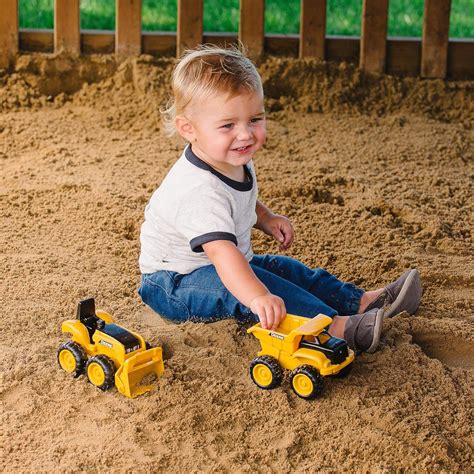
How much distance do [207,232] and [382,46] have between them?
304cm

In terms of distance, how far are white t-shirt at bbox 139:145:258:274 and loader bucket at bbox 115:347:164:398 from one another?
0.37 metres

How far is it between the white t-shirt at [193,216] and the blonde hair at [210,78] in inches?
8.1

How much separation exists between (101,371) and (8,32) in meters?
3.41

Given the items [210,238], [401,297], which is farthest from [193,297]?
[401,297]

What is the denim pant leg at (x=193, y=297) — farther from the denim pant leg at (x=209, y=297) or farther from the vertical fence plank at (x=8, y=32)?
the vertical fence plank at (x=8, y=32)

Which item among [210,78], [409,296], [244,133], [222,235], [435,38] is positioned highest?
[435,38]

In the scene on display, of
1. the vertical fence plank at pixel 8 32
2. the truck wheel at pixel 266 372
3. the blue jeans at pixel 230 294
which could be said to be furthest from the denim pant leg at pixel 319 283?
the vertical fence plank at pixel 8 32

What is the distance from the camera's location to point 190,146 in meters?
2.79

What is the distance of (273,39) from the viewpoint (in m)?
5.25

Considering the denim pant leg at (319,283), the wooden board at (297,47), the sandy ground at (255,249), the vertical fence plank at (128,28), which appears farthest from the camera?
the wooden board at (297,47)

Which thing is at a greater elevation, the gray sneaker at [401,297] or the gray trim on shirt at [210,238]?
the gray trim on shirt at [210,238]

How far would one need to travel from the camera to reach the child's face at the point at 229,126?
2.57 m

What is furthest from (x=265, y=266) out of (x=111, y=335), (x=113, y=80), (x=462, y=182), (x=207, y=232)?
(x=113, y=80)

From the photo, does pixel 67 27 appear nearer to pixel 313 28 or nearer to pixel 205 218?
pixel 313 28
